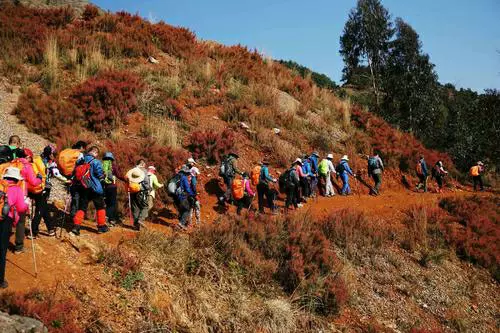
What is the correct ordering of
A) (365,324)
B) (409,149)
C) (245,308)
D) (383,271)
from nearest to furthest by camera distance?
(245,308), (365,324), (383,271), (409,149)

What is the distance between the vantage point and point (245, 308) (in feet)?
23.6

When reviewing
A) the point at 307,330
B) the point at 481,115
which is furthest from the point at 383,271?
the point at 481,115

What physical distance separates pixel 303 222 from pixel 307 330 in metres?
3.41

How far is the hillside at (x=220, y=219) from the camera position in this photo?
6922 mm

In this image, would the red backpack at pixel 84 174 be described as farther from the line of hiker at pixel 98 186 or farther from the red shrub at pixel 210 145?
the red shrub at pixel 210 145

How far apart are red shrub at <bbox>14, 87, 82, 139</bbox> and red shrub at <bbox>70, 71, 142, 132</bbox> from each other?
0.41 meters

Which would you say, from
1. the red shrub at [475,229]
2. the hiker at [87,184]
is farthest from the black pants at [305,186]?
the hiker at [87,184]

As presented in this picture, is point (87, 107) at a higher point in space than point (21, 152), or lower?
higher

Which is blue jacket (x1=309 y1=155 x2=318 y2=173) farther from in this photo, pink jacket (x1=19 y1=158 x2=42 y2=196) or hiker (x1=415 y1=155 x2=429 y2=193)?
pink jacket (x1=19 y1=158 x2=42 y2=196)

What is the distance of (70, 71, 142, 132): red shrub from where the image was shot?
13.9 meters

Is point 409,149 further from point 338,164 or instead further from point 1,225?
point 1,225

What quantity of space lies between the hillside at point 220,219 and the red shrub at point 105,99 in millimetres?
56

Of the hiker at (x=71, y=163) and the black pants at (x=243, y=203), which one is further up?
the hiker at (x=71, y=163)

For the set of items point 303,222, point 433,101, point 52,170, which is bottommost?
point 303,222
